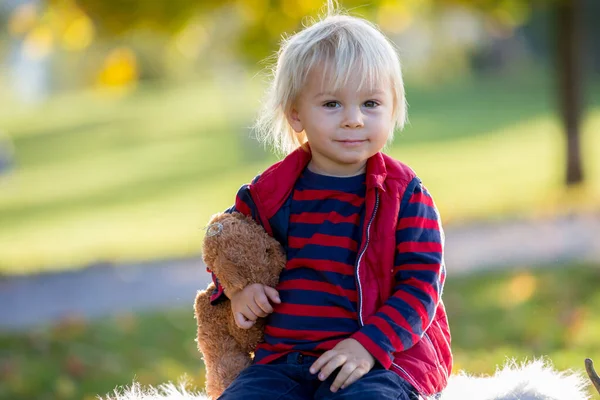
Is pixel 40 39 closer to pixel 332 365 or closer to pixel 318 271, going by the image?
pixel 318 271

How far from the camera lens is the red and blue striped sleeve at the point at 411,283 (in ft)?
8.75

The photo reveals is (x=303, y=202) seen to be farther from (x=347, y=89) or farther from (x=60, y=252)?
(x=60, y=252)

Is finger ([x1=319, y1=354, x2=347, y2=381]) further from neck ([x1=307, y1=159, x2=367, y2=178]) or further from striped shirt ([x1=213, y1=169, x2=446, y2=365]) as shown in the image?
neck ([x1=307, y1=159, x2=367, y2=178])

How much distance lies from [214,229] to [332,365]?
0.65 metres

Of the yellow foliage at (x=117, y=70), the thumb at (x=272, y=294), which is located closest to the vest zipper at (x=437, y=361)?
the thumb at (x=272, y=294)

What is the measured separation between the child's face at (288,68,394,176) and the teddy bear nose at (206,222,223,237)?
1.40 feet

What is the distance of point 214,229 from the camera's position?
9.68 ft

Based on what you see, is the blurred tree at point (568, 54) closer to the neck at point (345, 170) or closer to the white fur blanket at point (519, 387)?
the neck at point (345, 170)

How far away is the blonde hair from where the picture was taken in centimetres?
Result: 276

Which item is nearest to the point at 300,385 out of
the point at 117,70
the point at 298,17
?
the point at 298,17

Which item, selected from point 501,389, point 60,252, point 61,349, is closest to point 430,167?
point 60,252

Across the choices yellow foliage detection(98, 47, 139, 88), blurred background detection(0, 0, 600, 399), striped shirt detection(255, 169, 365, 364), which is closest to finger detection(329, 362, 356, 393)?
striped shirt detection(255, 169, 365, 364)

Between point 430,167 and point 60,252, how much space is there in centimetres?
838

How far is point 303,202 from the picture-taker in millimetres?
2906
